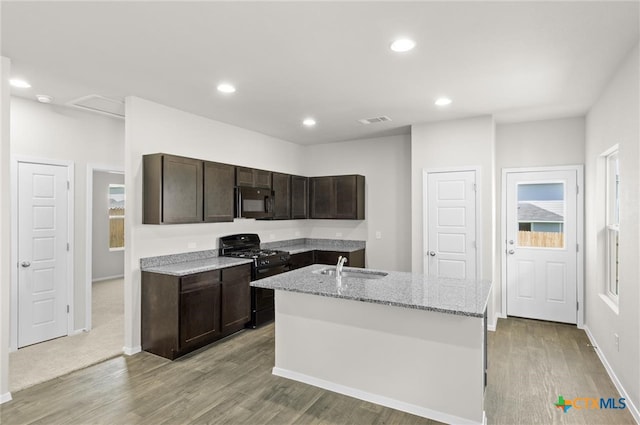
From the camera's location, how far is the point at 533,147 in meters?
4.98

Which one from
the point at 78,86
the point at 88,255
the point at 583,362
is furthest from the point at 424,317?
the point at 88,255

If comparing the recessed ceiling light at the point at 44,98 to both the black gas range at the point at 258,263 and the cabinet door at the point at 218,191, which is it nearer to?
the cabinet door at the point at 218,191

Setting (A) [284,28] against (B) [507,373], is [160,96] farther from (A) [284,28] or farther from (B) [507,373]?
(B) [507,373]

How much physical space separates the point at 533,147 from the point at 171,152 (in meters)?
4.79

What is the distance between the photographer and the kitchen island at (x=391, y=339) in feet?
8.16

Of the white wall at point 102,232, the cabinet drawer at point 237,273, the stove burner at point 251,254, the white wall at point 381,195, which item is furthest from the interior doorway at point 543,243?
the white wall at point 102,232

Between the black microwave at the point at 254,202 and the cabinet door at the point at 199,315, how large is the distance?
1.21 m

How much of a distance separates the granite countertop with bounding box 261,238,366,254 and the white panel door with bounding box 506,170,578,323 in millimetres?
2339

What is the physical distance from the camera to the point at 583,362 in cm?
358

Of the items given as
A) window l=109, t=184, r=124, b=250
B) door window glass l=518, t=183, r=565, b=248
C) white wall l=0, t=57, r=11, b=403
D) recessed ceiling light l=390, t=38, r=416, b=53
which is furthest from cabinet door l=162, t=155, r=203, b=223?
window l=109, t=184, r=124, b=250

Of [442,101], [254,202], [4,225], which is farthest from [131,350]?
[442,101]

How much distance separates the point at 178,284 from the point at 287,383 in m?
1.45

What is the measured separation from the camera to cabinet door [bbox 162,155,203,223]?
384 centimetres

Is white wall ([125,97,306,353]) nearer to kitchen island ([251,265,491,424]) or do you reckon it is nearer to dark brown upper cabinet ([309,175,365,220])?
dark brown upper cabinet ([309,175,365,220])
